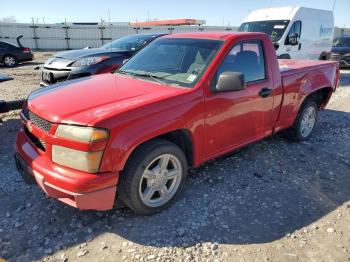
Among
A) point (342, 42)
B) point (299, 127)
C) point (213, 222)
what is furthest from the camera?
point (342, 42)

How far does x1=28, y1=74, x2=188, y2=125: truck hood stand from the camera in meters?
2.85

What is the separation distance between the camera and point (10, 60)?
1598cm

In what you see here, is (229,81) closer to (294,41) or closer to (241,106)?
(241,106)

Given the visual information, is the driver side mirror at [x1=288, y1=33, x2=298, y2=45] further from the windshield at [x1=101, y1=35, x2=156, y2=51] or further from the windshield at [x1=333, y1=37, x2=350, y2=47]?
the windshield at [x1=333, y1=37, x2=350, y2=47]

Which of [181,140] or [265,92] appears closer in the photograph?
[181,140]

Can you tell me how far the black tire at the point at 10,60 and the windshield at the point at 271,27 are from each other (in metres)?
11.3

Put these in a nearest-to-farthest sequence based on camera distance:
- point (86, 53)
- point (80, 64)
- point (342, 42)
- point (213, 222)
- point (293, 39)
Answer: point (213, 222) → point (80, 64) → point (86, 53) → point (293, 39) → point (342, 42)

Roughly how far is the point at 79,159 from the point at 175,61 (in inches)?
69.6

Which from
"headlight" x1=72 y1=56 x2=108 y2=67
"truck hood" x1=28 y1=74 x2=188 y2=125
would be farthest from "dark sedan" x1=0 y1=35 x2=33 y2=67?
"truck hood" x1=28 y1=74 x2=188 y2=125

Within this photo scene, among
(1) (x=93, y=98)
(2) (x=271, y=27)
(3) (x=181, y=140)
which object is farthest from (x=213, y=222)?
(2) (x=271, y=27)

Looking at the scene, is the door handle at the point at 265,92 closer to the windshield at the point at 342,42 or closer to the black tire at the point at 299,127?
the black tire at the point at 299,127

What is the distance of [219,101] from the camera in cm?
358

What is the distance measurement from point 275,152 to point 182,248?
271 cm

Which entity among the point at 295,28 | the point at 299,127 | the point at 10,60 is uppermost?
the point at 295,28
